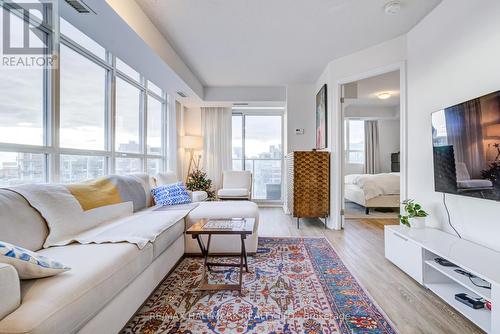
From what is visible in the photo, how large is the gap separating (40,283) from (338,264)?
2.33 m

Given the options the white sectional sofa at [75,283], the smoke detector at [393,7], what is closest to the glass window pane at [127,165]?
the white sectional sofa at [75,283]

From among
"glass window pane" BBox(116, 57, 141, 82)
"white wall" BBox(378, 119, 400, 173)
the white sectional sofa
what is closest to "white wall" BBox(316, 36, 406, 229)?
the white sectional sofa

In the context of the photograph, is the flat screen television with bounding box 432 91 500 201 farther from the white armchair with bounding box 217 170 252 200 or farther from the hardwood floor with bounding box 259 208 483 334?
the white armchair with bounding box 217 170 252 200

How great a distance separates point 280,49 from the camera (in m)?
3.38

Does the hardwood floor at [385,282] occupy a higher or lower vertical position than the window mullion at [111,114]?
lower

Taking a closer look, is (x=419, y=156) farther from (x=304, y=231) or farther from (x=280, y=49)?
(x=280, y=49)

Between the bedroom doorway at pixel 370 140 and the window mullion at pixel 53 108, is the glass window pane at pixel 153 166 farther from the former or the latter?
the bedroom doorway at pixel 370 140

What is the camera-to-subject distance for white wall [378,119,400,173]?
723cm

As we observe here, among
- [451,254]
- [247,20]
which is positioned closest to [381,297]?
[451,254]

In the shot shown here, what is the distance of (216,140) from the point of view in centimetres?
571

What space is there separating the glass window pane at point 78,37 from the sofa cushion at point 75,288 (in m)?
2.14

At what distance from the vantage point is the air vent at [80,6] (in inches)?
76.1

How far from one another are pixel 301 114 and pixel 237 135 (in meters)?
1.86

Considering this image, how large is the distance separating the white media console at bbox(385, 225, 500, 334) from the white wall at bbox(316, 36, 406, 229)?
4.49 feet
